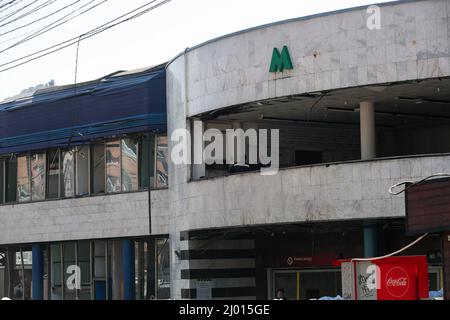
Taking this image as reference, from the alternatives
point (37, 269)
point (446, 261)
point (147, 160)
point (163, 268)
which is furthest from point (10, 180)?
point (446, 261)

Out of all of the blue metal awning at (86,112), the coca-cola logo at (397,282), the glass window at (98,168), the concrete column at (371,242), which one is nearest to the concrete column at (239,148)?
the blue metal awning at (86,112)

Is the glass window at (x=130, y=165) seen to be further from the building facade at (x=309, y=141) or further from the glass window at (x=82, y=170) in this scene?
the building facade at (x=309, y=141)

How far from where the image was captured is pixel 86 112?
34969 millimetres

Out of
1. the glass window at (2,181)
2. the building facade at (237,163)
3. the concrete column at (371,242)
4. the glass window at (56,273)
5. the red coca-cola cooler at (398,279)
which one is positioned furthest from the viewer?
the glass window at (2,181)

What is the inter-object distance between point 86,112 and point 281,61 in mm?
10926

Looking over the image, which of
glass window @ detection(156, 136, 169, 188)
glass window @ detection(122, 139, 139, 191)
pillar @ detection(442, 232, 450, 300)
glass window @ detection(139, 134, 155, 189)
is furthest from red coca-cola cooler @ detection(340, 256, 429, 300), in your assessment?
glass window @ detection(122, 139, 139, 191)

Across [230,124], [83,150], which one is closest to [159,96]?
[230,124]

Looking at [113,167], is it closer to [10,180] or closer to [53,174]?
[53,174]

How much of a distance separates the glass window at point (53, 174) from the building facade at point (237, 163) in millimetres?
90

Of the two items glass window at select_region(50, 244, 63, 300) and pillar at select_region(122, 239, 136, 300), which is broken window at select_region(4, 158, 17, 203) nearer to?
glass window at select_region(50, 244, 63, 300)

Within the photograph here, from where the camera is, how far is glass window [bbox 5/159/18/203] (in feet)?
131

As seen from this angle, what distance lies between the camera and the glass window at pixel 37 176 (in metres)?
38.2

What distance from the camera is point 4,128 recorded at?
3891cm

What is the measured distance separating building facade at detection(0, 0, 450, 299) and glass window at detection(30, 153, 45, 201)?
0.30 feet
